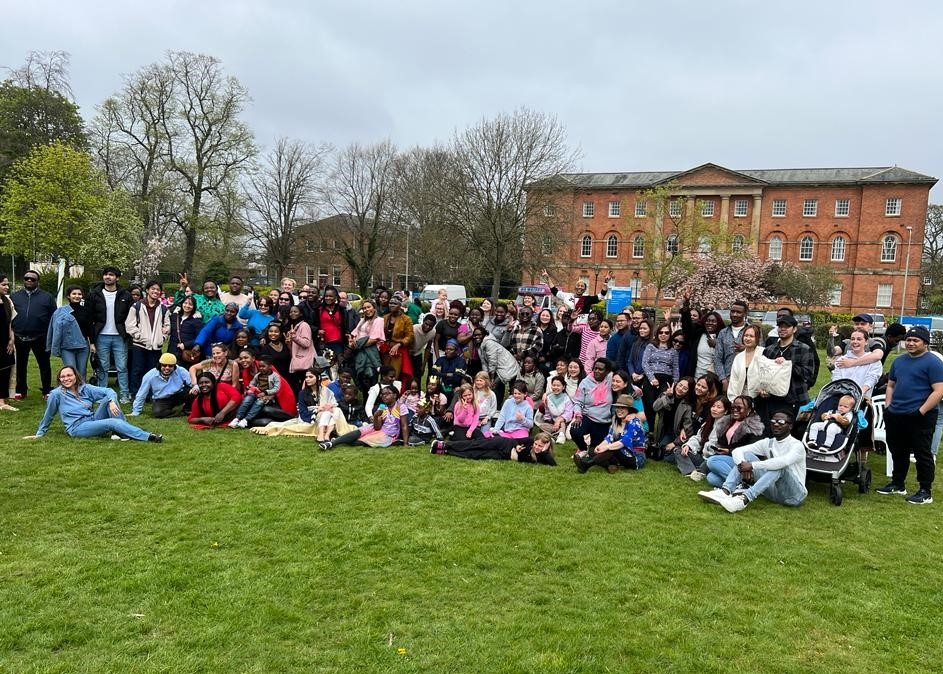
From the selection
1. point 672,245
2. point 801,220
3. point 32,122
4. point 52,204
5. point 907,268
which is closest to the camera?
point 52,204

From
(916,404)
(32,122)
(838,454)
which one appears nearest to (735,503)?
(838,454)

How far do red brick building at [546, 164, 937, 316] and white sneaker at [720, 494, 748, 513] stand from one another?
44.9 m

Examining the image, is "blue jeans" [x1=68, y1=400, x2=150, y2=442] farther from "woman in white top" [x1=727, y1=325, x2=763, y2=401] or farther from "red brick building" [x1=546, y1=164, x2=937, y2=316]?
"red brick building" [x1=546, y1=164, x2=937, y2=316]

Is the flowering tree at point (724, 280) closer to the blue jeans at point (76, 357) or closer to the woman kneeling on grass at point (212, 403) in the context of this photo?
the woman kneeling on grass at point (212, 403)

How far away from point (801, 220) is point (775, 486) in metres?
56.8

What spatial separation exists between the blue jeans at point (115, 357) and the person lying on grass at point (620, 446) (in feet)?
24.4

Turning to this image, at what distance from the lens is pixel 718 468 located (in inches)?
264

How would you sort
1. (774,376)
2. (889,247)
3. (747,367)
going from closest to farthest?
(774,376) < (747,367) < (889,247)

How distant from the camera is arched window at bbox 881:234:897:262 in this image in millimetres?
52312

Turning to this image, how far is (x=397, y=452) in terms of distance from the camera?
7918 mm

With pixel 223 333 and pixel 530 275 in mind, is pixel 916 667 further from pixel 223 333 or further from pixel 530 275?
pixel 530 275

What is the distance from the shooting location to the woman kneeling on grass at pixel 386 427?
323 inches

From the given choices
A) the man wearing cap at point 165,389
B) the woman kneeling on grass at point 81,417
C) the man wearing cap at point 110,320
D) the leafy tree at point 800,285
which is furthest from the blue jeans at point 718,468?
the leafy tree at point 800,285

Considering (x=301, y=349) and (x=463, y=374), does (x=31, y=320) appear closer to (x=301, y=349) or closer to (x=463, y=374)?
(x=301, y=349)
